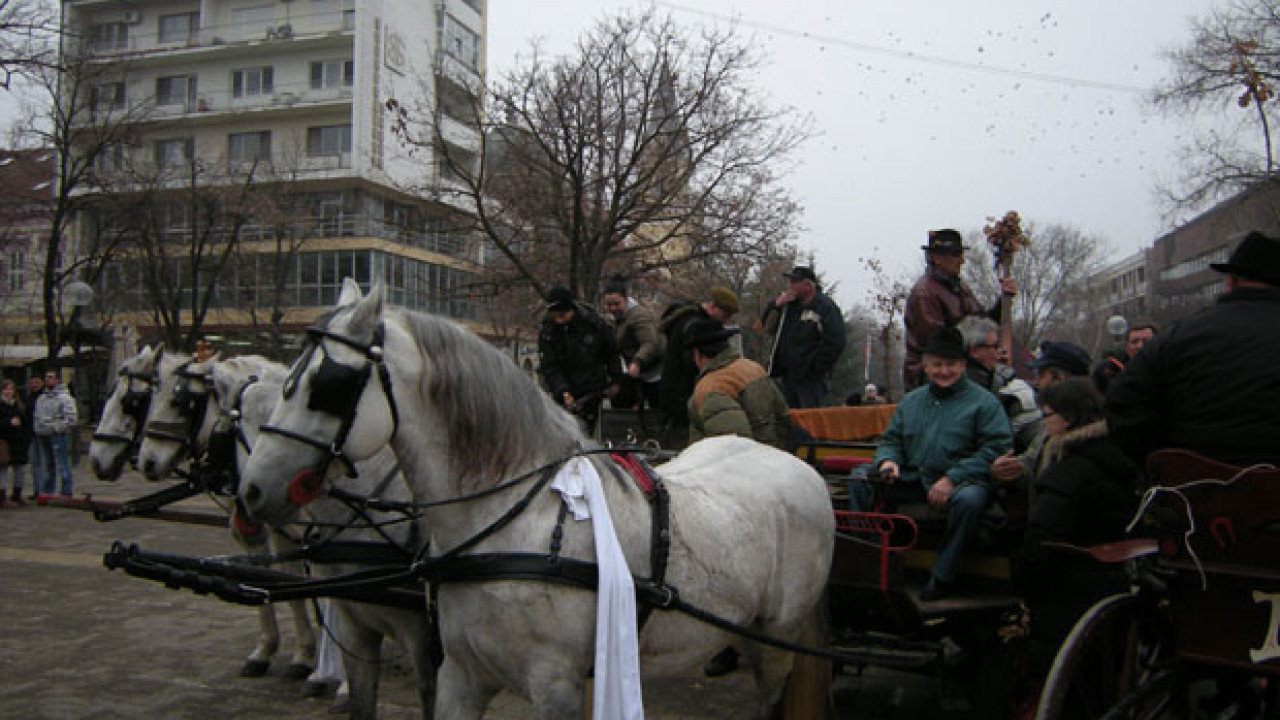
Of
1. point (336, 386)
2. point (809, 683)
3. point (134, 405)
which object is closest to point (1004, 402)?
point (809, 683)

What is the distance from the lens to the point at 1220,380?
3322 mm

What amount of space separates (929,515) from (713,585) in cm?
162

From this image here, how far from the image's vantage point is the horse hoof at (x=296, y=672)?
5.80 m

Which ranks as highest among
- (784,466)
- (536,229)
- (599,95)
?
(599,95)

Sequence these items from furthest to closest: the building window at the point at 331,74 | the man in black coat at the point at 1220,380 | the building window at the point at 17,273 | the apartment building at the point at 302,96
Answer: the building window at the point at 331,74 → the building window at the point at 17,273 → the apartment building at the point at 302,96 → the man in black coat at the point at 1220,380

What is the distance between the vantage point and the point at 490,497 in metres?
2.96

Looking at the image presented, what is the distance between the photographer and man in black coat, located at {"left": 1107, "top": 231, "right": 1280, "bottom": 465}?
3242mm

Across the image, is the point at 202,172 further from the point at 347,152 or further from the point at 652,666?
the point at 652,666

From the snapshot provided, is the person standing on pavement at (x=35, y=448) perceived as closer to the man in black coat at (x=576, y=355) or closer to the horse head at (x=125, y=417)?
the horse head at (x=125, y=417)

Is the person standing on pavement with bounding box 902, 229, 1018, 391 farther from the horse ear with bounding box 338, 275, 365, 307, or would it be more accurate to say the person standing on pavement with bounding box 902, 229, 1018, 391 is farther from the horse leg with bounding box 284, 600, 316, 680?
the horse leg with bounding box 284, 600, 316, 680

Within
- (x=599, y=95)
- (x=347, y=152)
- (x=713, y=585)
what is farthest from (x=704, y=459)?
(x=347, y=152)

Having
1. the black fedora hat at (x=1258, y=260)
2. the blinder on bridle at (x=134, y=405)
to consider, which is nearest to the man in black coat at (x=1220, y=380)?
the black fedora hat at (x=1258, y=260)

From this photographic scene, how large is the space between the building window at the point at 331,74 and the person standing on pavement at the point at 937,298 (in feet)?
118

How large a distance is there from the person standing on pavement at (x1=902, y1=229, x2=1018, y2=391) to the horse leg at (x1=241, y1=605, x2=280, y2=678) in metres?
4.61
